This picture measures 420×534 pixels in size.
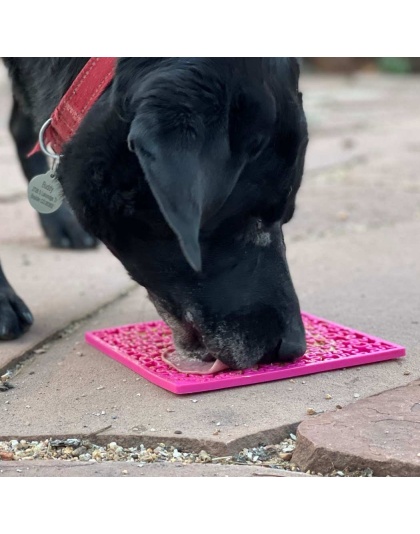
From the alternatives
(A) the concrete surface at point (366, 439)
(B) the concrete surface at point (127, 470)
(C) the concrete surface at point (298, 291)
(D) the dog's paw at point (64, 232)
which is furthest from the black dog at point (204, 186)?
(D) the dog's paw at point (64, 232)

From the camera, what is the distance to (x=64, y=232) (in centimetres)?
354

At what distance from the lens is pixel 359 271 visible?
317 cm

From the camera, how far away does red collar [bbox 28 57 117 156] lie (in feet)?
6.88

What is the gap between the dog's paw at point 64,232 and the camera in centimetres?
352

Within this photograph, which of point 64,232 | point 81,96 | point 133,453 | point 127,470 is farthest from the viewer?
point 64,232

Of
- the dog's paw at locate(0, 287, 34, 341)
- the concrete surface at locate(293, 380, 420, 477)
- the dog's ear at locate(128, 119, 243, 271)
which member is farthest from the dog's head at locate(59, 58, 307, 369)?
the dog's paw at locate(0, 287, 34, 341)

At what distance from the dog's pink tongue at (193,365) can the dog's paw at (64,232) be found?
1.30 m

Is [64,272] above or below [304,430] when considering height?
below

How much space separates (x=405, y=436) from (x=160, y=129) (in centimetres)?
74

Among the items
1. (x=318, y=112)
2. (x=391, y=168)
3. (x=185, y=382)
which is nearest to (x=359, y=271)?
(x=185, y=382)

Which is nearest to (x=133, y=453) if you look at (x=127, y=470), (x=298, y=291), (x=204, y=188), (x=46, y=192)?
(x=127, y=470)

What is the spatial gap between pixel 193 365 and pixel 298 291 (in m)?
0.82

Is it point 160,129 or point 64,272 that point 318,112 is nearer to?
point 64,272

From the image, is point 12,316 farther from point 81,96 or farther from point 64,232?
point 64,232
